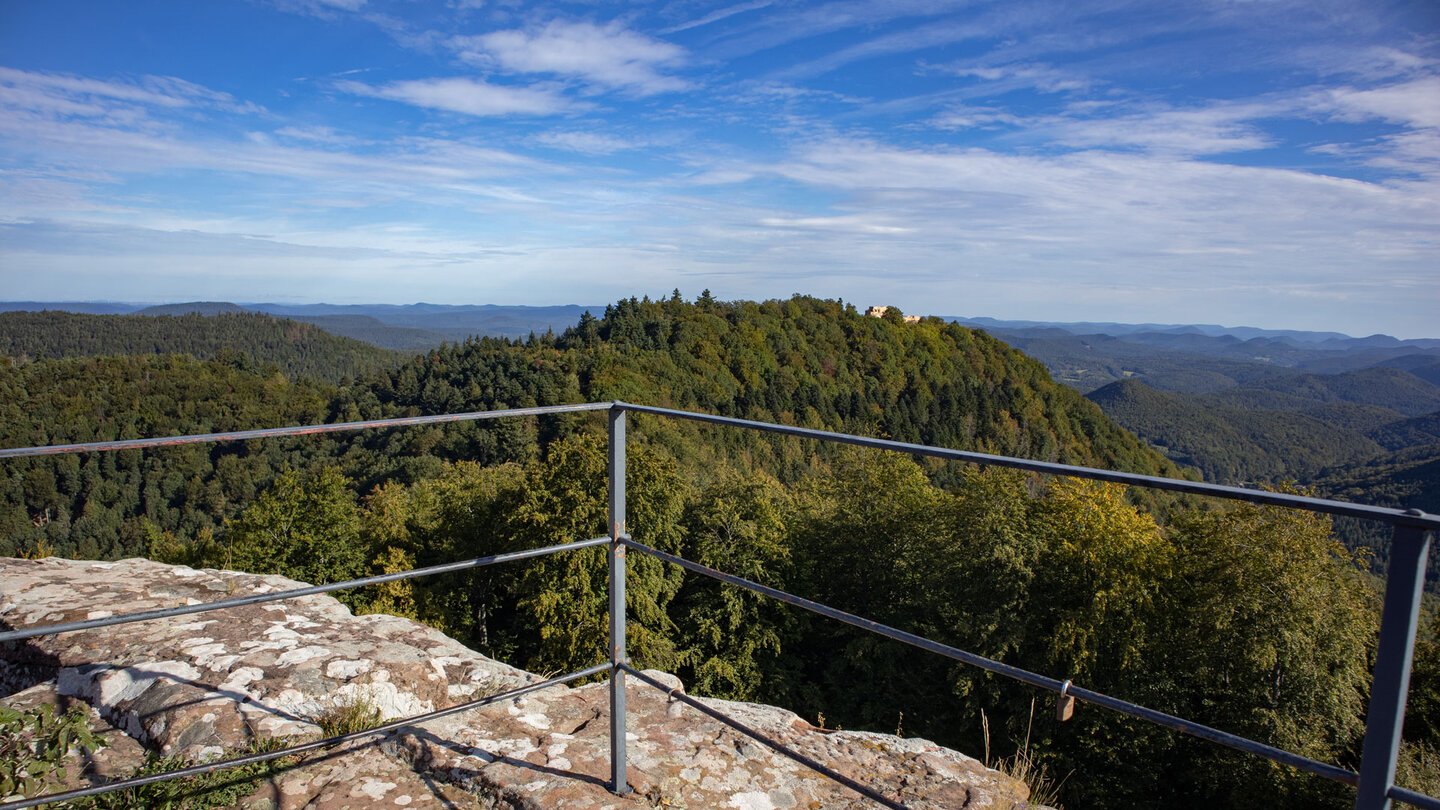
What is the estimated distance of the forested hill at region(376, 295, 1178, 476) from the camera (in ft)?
237

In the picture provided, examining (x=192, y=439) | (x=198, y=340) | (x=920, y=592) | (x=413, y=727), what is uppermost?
(x=192, y=439)

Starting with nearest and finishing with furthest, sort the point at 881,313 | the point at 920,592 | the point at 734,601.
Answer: the point at 734,601, the point at 920,592, the point at 881,313

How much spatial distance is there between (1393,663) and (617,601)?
1909mm

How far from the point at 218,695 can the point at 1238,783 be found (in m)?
17.9

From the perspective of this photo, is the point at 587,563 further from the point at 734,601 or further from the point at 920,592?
the point at 920,592

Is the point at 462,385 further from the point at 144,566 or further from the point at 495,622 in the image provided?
the point at 144,566

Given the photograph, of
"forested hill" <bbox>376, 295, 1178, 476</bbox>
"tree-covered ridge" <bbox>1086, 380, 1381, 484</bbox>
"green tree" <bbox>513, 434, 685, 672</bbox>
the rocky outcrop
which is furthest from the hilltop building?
the rocky outcrop

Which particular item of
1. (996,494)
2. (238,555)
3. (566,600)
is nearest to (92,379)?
(238,555)

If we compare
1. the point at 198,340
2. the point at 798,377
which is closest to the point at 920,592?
the point at 798,377

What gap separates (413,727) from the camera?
2982 millimetres

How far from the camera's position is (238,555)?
2247cm

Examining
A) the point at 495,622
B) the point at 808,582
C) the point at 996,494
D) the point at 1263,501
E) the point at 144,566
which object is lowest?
the point at 495,622

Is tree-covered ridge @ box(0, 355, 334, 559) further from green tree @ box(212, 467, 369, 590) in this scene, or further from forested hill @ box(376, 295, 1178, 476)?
green tree @ box(212, 467, 369, 590)

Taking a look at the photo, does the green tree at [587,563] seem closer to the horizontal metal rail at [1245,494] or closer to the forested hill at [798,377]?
the horizontal metal rail at [1245,494]
